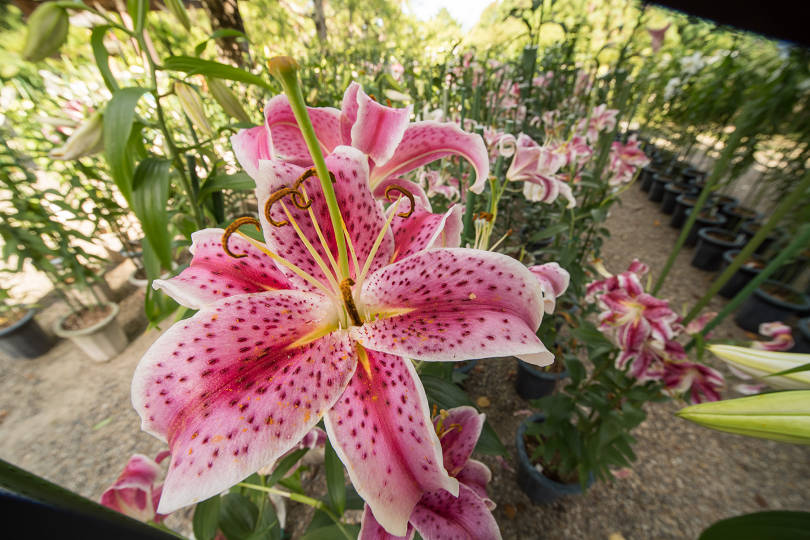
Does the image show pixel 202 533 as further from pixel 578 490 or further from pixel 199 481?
pixel 578 490

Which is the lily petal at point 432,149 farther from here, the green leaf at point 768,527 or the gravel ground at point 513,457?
the gravel ground at point 513,457

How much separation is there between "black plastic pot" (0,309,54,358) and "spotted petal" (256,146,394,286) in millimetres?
2615

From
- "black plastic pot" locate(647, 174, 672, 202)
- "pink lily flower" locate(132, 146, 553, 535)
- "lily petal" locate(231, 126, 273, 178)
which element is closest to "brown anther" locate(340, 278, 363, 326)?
"pink lily flower" locate(132, 146, 553, 535)

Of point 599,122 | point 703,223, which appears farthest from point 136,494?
point 703,223

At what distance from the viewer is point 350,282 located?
1.06ft

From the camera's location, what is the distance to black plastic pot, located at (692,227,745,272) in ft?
8.99

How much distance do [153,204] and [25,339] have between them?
7.69 ft

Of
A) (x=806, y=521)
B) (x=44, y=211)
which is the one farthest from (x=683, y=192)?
(x=44, y=211)

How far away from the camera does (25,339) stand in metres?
2.02

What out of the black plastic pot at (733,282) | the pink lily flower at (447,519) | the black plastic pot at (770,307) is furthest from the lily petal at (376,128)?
the black plastic pot at (733,282)

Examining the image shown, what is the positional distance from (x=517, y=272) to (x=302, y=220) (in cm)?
20

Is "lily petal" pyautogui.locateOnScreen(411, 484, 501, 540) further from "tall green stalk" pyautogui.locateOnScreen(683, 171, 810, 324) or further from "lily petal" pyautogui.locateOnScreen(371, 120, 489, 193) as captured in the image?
"tall green stalk" pyautogui.locateOnScreen(683, 171, 810, 324)

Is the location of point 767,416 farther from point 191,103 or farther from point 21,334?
point 21,334

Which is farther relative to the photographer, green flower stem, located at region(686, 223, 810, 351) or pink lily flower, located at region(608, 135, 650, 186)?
pink lily flower, located at region(608, 135, 650, 186)
